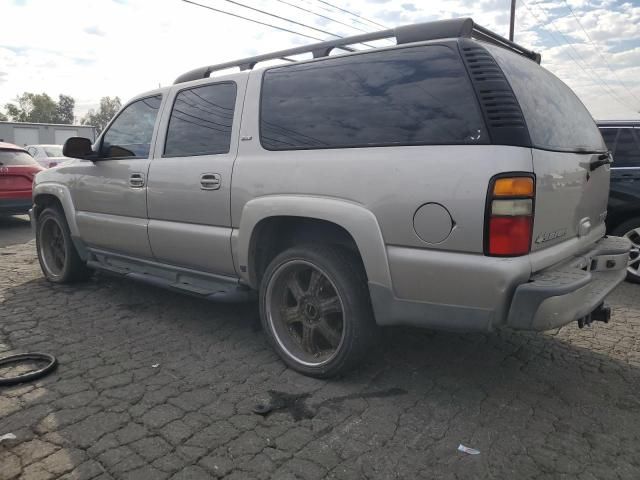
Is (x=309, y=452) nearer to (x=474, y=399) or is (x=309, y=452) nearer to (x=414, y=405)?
(x=414, y=405)

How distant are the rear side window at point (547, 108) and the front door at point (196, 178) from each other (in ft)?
6.00

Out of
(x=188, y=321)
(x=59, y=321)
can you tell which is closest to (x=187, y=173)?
(x=188, y=321)

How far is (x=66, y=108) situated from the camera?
10975 cm

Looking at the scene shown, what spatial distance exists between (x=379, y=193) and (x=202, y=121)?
1.80m

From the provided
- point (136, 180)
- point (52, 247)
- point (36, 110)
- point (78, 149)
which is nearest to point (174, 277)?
point (136, 180)

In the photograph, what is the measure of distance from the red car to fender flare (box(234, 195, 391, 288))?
7576mm

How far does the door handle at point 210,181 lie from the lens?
3.56 meters

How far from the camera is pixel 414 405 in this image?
114 inches

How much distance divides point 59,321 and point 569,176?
13.1 feet

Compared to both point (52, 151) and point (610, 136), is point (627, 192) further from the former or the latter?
point (52, 151)

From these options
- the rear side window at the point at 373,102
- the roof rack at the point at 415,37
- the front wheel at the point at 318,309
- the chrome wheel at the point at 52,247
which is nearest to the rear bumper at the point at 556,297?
the rear side window at the point at 373,102

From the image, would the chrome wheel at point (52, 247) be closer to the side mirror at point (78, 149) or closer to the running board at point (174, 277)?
the running board at point (174, 277)

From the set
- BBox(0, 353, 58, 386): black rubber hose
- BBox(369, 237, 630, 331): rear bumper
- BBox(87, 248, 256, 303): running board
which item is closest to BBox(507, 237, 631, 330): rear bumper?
BBox(369, 237, 630, 331): rear bumper

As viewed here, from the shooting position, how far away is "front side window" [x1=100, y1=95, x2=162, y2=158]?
433 cm
